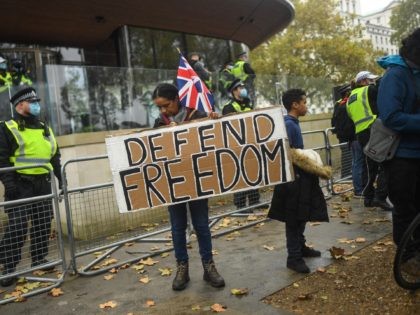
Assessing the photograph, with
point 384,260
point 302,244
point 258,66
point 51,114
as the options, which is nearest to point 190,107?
point 302,244

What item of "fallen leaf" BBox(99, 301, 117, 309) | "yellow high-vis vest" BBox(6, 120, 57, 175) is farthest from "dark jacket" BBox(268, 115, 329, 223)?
"yellow high-vis vest" BBox(6, 120, 57, 175)

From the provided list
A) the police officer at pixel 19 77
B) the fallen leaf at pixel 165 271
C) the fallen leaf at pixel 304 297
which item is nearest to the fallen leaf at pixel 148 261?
the fallen leaf at pixel 165 271

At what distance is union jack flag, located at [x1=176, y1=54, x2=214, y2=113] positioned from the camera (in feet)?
15.3

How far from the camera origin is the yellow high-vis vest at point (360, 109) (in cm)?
688

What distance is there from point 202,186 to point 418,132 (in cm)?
204

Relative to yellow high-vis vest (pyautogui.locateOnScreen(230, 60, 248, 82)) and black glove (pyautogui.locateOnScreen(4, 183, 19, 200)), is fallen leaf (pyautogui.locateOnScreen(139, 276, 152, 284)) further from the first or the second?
yellow high-vis vest (pyautogui.locateOnScreen(230, 60, 248, 82))

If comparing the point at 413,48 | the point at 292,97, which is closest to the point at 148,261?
the point at 292,97

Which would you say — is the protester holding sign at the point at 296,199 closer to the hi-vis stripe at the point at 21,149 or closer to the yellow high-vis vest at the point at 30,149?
the yellow high-vis vest at the point at 30,149

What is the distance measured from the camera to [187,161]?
14.9ft

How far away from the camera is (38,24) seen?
1252 cm

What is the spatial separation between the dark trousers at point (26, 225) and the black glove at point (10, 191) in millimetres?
63

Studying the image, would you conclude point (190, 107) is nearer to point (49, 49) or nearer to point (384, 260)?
point (384, 260)

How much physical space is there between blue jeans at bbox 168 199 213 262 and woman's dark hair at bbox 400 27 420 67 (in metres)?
2.34

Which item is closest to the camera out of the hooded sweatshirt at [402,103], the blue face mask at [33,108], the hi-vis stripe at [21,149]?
the hooded sweatshirt at [402,103]
